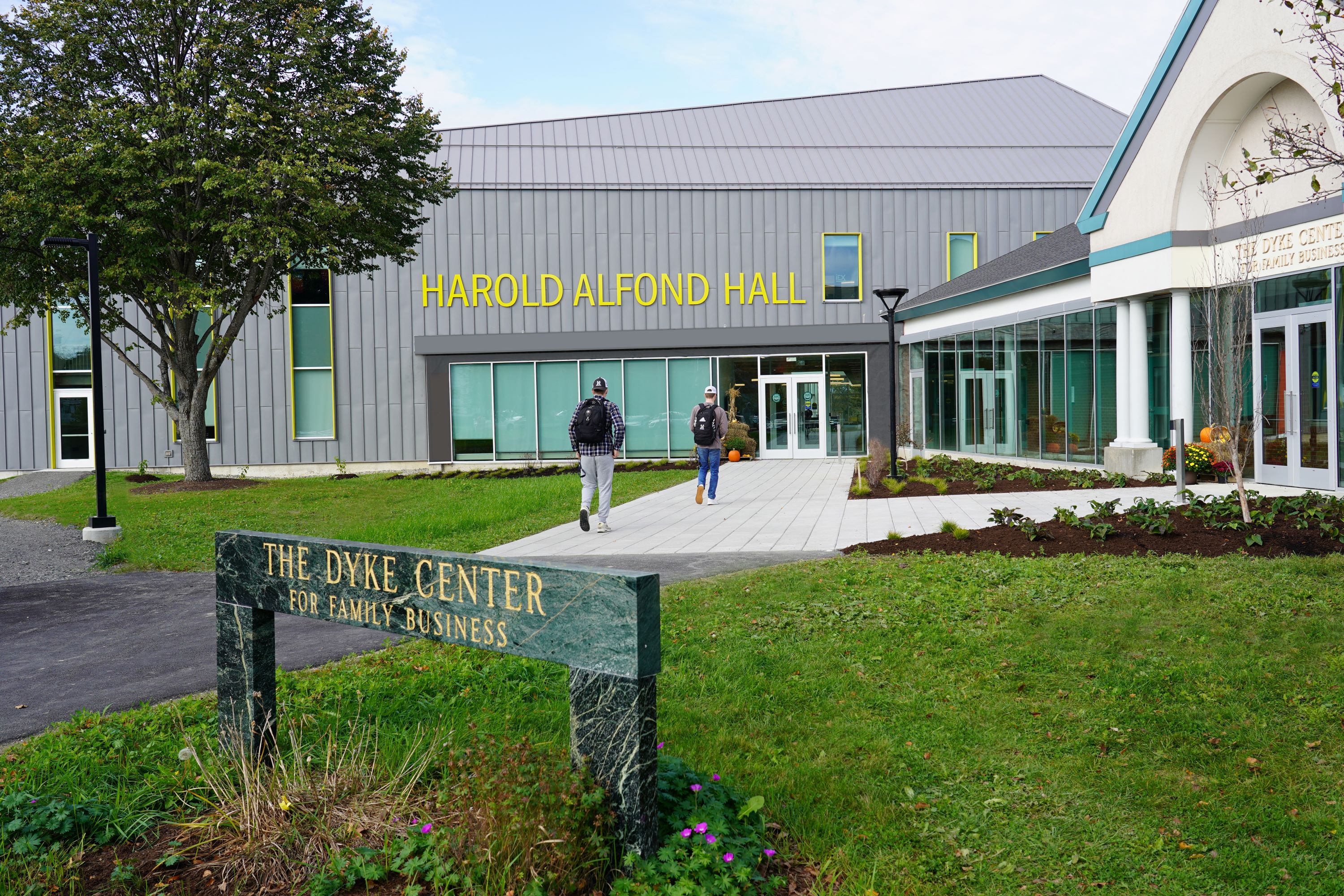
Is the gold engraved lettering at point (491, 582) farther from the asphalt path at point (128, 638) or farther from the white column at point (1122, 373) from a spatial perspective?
the white column at point (1122, 373)

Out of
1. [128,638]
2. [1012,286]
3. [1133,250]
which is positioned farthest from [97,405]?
[1012,286]

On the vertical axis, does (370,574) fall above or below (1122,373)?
below

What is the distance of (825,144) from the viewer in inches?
1267

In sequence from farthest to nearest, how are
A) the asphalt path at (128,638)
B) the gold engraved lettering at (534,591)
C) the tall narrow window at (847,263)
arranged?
the tall narrow window at (847,263) → the asphalt path at (128,638) → the gold engraved lettering at (534,591)

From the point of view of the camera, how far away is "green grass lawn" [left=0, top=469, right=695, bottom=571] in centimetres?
1220

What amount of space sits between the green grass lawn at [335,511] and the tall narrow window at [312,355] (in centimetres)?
586

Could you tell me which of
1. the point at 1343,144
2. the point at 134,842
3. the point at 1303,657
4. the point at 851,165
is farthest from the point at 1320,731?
the point at 851,165

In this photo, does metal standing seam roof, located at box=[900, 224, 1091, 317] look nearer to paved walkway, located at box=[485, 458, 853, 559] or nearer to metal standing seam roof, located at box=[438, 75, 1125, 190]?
metal standing seam roof, located at box=[438, 75, 1125, 190]

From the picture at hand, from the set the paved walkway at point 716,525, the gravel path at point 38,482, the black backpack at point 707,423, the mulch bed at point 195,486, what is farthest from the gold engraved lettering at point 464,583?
the gravel path at point 38,482

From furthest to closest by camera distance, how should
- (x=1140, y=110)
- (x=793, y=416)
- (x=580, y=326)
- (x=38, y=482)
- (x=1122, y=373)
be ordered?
1. (x=793, y=416)
2. (x=580, y=326)
3. (x=38, y=482)
4. (x=1122, y=373)
5. (x=1140, y=110)

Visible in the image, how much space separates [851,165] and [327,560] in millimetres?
29248

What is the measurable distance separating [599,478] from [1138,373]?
10.3m

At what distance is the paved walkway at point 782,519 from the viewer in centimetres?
1080

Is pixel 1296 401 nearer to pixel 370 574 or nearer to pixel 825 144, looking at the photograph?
pixel 370 574
